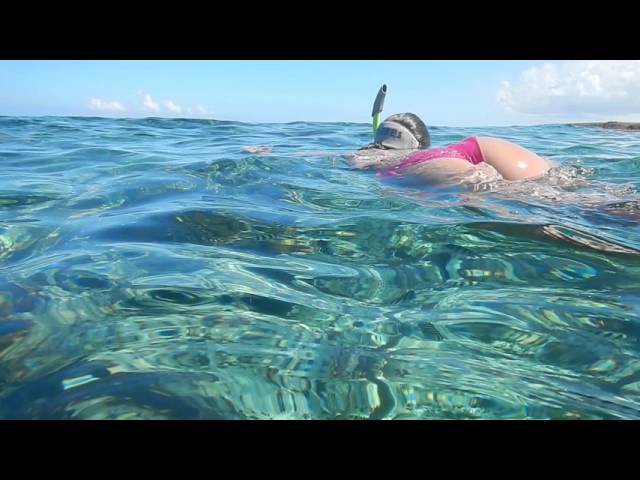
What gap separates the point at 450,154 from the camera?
14.3 ft

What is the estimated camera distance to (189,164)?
5.66m

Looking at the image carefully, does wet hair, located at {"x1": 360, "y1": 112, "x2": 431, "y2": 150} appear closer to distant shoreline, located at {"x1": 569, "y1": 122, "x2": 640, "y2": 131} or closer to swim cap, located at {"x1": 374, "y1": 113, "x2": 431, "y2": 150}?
swim cap, located at {"x1": 374, "y1": 113, "x2": 431, "y2": 150}

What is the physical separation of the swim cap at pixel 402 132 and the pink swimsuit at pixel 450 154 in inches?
38.7

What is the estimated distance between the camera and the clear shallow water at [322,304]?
1379 mm

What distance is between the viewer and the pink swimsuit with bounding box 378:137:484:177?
431 centimetres

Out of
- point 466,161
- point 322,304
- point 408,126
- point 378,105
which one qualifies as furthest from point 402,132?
point 322,304

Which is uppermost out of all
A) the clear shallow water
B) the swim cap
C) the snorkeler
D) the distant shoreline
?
the distant shoreline

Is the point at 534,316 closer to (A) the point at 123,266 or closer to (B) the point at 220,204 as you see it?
(A) the point at 123,266

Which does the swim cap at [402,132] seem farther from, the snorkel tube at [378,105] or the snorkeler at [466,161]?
the snorkel tube at [378,105]

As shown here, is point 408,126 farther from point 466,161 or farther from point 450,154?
point 466,161

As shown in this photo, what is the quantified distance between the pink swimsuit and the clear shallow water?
0.36 m

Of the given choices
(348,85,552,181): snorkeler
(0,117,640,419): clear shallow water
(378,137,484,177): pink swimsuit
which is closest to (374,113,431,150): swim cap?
(348,85,552,181): snorkeler

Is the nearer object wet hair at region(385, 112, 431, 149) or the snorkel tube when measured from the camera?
wet hair at region(385, 112, 431, 149)

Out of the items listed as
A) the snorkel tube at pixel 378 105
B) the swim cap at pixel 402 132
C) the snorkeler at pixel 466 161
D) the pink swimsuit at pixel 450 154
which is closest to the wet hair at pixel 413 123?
the swim cap at pixel 402 132
